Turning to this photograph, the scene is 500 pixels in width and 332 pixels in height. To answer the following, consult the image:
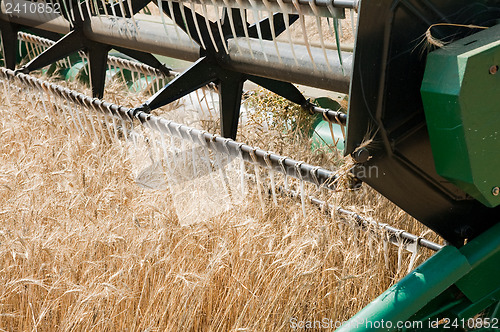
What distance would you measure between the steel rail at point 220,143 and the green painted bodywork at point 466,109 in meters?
0.30

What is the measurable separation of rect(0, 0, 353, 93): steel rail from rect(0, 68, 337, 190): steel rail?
31 centimetres

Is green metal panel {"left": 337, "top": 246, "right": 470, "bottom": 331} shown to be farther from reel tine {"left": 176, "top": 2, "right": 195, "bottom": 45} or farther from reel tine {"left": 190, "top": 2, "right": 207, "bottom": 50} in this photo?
reel tine {"left": 176, "top": 2, "right": 195, "bottom": 45}

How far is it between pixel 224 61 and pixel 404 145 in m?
1.16

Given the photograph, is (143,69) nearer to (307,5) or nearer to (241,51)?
(241,51)

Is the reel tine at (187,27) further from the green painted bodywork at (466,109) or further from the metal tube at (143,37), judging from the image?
the green painted bodywork at (466,109)

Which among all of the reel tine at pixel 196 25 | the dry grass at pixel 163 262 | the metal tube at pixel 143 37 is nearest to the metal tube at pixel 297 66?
the reel tine at pixel 196 25

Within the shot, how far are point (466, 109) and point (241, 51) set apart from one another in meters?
1.20

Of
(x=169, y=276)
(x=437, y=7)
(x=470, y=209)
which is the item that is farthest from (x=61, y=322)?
(x=437, y=7)

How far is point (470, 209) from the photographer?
5.73 feet

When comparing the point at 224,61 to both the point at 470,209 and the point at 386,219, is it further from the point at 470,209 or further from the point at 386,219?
the point at 470,209

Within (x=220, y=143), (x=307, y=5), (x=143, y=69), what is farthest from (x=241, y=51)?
(x=143, y=69)

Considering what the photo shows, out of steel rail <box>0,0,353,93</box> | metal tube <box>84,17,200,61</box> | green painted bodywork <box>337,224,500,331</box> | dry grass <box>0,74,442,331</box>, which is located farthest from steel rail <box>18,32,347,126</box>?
green painted bodywork <box>337,224,500,331</box>

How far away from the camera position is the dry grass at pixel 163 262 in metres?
1.94

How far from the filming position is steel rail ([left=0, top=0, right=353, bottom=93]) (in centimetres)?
210
